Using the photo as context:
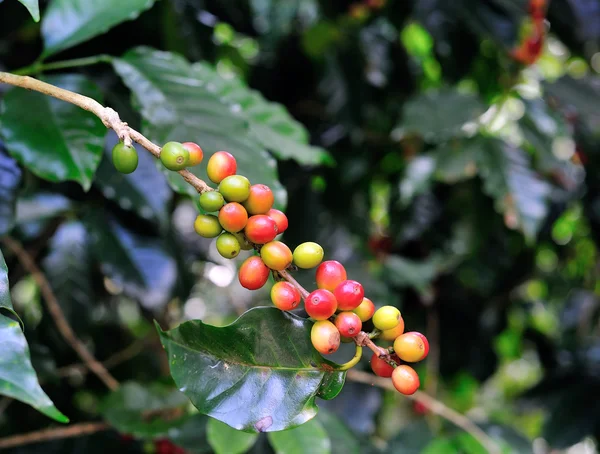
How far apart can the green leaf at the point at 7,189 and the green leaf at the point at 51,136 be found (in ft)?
0.17

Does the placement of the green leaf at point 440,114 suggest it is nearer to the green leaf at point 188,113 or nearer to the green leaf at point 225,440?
the green leaf at point 188,113

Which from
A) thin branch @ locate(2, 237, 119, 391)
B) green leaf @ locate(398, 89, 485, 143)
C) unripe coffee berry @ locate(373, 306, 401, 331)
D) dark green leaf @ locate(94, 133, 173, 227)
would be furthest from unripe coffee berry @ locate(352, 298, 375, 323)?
green leaf @ locate(398, 89, 485, 143)

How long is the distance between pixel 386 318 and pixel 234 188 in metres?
0.14

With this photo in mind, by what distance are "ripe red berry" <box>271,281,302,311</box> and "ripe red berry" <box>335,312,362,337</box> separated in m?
0.03

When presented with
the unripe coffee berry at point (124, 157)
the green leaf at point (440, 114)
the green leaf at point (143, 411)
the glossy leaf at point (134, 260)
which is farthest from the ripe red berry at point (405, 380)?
the green leaf at point (440, 114)

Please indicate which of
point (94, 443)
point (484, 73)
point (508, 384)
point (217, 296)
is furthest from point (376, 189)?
point (508, 384)

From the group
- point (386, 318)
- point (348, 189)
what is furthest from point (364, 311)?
point (348, 189)

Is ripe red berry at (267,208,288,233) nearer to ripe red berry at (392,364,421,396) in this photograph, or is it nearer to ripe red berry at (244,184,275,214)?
ripe red berry at (244,184,275,214)

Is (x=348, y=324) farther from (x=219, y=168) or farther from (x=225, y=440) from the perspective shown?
(x=225, y=440)

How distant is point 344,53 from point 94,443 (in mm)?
1010

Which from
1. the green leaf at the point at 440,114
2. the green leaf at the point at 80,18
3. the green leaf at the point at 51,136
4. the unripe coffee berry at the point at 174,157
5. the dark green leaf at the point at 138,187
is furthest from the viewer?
the green leaf at the point at 440,114

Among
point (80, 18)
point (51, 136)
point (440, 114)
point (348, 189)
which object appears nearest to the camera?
point (51, 136)

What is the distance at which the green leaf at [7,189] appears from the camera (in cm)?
59

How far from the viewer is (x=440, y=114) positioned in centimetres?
112
